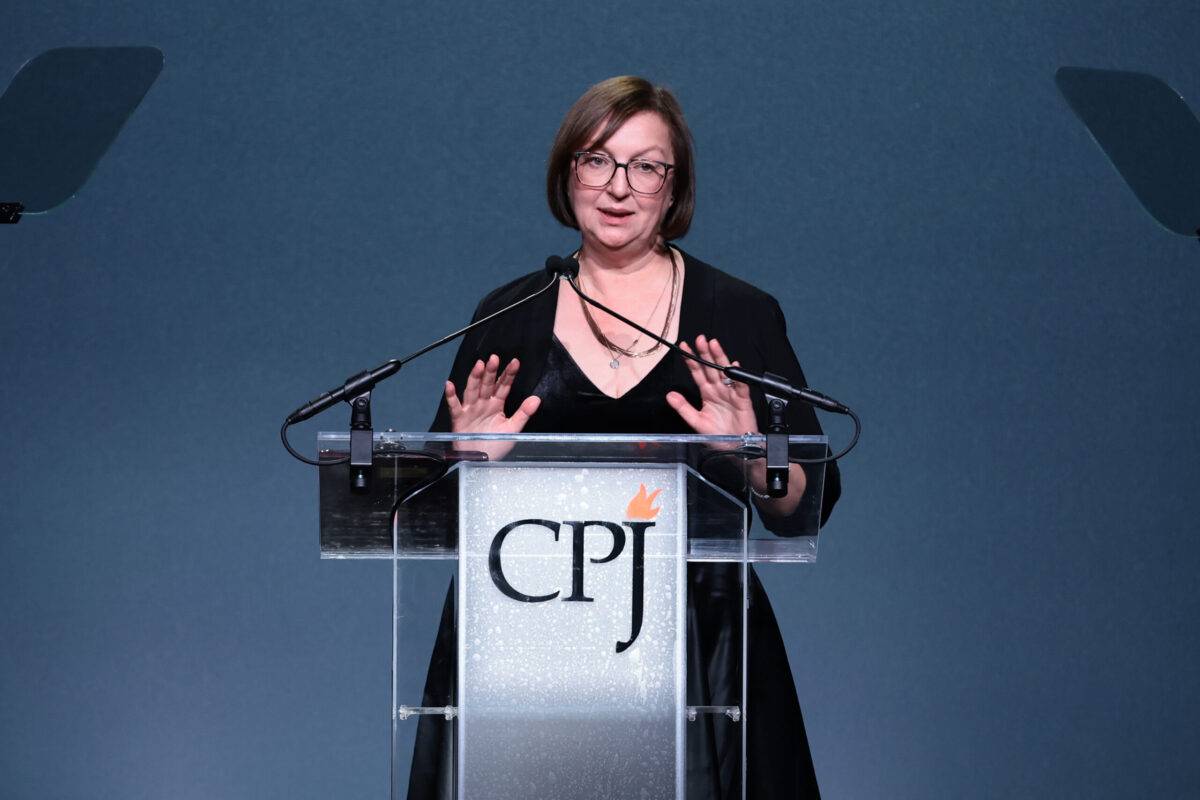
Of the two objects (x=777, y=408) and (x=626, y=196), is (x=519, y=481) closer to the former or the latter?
(x=777, y=408)

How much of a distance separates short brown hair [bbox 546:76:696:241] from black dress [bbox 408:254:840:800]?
13 cm

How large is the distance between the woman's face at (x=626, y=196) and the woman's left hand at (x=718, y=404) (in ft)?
1.13

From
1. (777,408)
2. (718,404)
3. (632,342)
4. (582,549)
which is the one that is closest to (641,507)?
(582,549)

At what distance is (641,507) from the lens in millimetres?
1507

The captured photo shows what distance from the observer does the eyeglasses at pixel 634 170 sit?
2152 millimetres

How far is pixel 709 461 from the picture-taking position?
1.57 meters

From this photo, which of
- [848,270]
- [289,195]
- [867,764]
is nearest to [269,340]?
[289,195]

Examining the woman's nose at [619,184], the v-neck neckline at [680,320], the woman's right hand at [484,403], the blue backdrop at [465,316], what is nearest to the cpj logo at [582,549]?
Result: the woman's right hand at [484,403]

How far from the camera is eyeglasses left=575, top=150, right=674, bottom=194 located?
215cm

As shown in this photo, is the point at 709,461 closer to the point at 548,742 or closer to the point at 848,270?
the point at 548,742

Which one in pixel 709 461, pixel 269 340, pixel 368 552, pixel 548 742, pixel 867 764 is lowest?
pixel 867 764

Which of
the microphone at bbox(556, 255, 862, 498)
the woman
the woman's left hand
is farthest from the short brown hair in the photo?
the microphone at bbox(556, 255, 862, 498)

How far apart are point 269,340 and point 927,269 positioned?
4.98 feet

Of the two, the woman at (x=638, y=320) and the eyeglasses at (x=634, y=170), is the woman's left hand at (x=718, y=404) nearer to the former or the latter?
the woman at (x=638, y=320)
